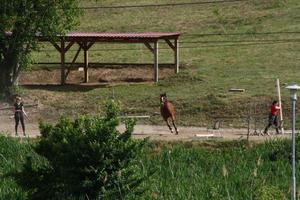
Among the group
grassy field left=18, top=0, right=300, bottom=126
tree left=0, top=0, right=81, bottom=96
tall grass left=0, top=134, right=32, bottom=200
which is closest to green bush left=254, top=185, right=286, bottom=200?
tall grass left=0, top=134, right=32, bottom=200

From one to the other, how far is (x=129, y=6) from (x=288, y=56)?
52.1 feet

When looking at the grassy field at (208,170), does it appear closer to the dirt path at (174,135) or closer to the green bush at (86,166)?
the green bush at (86,166)

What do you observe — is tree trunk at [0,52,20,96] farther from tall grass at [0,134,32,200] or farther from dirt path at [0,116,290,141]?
tall grass at [0,134,32,200]

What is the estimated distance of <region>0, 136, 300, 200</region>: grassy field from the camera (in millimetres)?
17938

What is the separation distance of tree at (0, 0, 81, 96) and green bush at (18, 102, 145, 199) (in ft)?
62.2

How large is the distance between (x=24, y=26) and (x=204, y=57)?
34.4 feet

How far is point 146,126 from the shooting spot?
109 ft

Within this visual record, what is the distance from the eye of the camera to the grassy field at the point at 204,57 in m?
35.6

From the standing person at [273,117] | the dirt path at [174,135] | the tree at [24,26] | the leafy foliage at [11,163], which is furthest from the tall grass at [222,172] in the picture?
the tree at [24,26]

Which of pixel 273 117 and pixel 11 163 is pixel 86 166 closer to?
pixel 11 163

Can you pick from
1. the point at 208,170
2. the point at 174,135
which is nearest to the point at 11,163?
the point at 208,170

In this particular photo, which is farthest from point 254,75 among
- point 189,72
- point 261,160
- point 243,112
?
point 261,160

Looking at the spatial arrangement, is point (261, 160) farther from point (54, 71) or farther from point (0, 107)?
point (54, 71)

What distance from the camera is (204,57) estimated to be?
1758 inches
